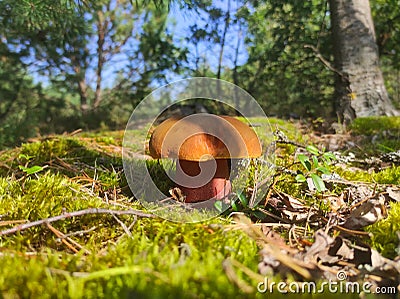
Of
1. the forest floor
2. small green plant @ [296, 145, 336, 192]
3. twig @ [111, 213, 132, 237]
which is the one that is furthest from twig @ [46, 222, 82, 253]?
small green plant @ [296, 145, 336, 192]

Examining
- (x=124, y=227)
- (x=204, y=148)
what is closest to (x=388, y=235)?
(x=204, y=148)

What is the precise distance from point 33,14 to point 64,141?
1.01 m

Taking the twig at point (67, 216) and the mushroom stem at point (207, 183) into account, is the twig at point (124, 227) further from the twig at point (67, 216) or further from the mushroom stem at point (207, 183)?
the mushroom stem at point (207, 183)

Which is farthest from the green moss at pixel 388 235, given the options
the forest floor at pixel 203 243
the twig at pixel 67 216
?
the twig at pixel 67 216

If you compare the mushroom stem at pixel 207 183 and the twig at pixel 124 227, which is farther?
the mushroom stem at pixel 207 183

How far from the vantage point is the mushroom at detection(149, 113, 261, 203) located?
4.68ft

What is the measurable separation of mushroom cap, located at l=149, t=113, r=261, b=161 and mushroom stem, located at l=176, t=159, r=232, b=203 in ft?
0.47

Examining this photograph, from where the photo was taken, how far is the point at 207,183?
1567 mm

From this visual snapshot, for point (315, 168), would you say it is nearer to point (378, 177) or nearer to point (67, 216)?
point (378, 177)

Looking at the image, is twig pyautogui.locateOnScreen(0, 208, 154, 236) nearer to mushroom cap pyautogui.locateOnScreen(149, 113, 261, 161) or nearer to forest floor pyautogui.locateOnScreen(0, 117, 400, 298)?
forest floor pyautogui.locateOnScreen(0, 117, 400, 298)

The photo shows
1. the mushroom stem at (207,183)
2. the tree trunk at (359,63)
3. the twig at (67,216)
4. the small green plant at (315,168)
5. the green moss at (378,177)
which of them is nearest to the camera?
the twig at (67,216)

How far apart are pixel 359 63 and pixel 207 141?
333 centimetres

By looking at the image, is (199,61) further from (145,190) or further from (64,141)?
(145,190)

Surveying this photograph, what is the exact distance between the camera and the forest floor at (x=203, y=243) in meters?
0.75
